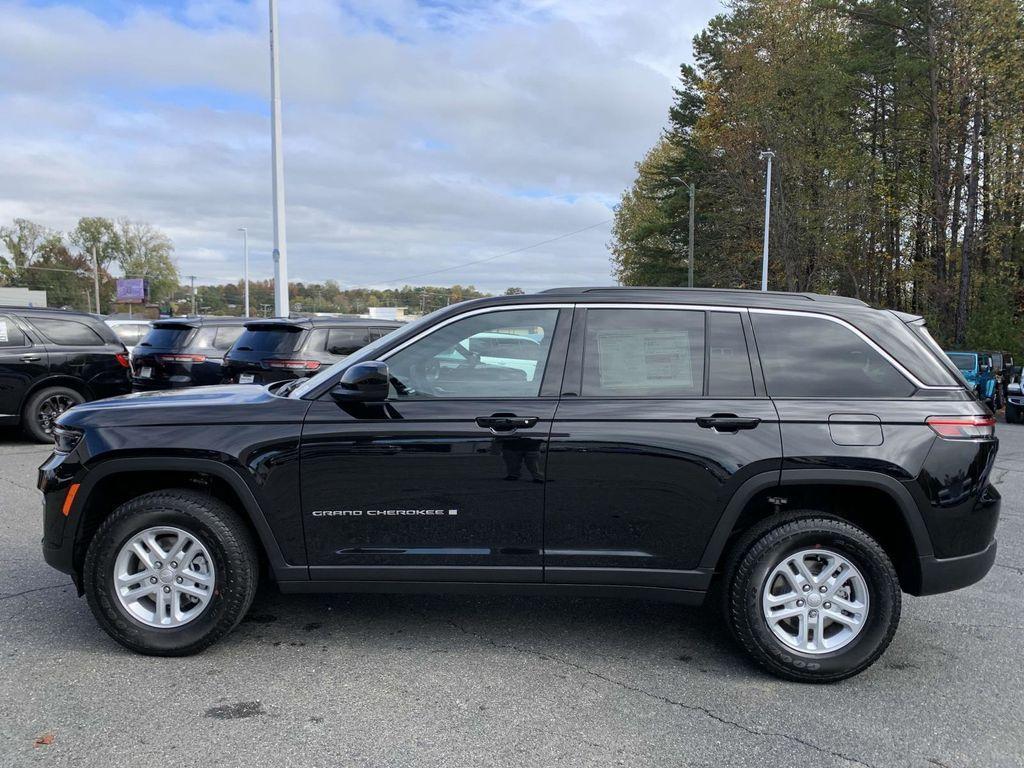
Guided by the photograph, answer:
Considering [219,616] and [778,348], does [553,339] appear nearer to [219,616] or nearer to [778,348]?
[778,348]

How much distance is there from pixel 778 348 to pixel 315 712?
2653 millimetres

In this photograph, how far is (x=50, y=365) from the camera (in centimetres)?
952

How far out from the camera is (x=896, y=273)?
3459 cm

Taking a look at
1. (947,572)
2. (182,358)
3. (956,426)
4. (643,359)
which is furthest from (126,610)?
(182,358)

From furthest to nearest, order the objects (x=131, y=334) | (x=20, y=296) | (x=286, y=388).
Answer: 1. (x=20, y=296)
2. (x=131, y=334)
3. (x=286, y=388)

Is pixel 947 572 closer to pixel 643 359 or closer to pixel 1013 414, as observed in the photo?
pixel 643 359

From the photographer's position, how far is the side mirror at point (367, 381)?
345 centimetres

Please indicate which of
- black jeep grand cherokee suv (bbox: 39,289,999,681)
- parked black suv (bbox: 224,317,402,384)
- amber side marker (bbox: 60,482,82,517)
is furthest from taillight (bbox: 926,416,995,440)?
parked black suv (bbox: 224,317,402,384)

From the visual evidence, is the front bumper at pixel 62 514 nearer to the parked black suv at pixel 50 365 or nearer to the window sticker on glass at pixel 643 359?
the window sticker on glass at pixel 643 359

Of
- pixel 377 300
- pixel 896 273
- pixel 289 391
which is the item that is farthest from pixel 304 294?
pixel 289 391

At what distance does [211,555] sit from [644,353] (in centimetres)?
228

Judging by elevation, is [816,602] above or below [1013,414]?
above

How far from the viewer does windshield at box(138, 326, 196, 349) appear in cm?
1134

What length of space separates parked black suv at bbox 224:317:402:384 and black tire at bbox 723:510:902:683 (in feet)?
21.6
